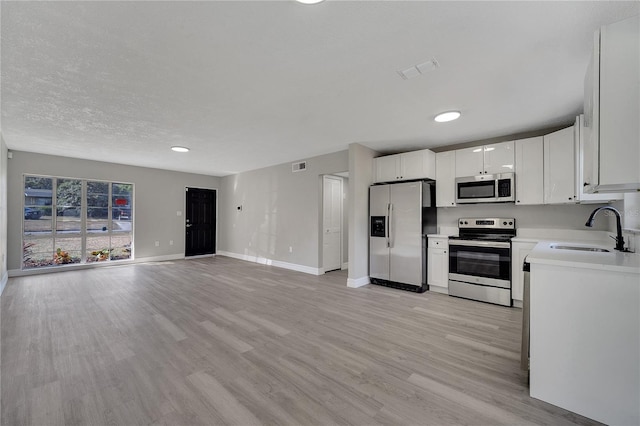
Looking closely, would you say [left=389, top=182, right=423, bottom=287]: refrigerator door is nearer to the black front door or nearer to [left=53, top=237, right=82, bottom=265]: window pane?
the black front door

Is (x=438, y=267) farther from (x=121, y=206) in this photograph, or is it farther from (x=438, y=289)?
(x=121, y=206)

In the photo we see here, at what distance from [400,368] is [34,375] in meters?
2.85

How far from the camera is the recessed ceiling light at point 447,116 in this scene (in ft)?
10.2

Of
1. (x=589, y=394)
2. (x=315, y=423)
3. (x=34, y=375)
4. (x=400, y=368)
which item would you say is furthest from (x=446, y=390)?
(x=34, y=375)

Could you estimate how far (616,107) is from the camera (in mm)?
1466

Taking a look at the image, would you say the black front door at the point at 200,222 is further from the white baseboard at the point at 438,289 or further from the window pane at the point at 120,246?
the white baseboard at the point at 438,289

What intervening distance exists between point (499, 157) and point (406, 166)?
51.1 inches

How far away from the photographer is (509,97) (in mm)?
2727

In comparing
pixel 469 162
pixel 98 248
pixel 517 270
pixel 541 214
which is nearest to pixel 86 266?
pixel 98 248

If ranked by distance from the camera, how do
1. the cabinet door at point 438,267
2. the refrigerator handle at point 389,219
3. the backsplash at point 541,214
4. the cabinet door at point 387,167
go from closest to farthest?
the backsplash at point 541,214, the cabinet door at point 438,267, the refrigerator handle at point 389,219, the cabinet door at point 387,167

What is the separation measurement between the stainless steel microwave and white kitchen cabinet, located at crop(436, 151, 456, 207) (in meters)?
0.10

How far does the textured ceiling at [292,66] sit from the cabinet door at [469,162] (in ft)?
0.80

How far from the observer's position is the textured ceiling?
5.35 ft

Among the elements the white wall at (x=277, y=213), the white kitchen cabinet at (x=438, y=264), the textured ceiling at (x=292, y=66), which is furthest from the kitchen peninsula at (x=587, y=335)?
the white wall at (x=277, y=213)
